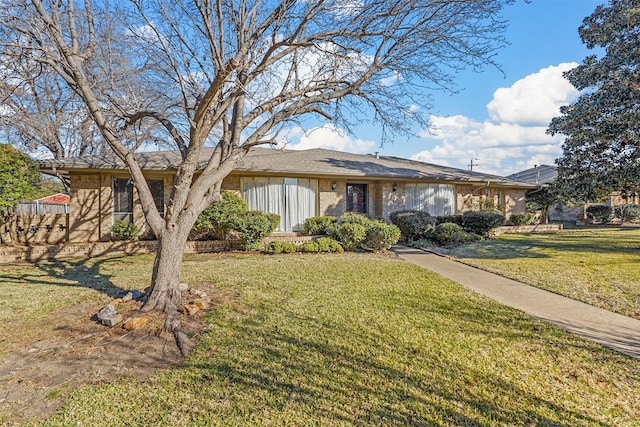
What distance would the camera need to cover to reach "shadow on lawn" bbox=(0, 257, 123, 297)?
6.75 m

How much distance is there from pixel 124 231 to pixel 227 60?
8.33 m

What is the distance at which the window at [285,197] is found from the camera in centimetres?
1298

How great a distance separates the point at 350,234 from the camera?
10859 millimetres

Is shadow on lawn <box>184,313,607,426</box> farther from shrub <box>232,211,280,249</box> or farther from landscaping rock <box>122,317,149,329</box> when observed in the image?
shrub <box>232,211,280,249</box>

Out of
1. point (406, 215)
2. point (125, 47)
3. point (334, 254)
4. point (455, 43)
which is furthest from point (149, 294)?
point (406, 215)

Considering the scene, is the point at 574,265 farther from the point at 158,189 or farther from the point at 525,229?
the point at 158,189

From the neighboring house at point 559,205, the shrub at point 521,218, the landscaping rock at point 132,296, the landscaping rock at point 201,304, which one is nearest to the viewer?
the landscaping rock at point 201,304

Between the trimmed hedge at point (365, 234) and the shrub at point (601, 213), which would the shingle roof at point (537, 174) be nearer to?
the shrub at point (601, 213)

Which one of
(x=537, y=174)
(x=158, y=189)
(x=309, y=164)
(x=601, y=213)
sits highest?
(x=537, y=174)

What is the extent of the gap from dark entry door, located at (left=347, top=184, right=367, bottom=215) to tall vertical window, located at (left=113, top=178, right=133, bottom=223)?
927 cm

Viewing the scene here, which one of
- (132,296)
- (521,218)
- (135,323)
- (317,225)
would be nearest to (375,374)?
(135,323)

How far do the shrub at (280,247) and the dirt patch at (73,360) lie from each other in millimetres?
6086

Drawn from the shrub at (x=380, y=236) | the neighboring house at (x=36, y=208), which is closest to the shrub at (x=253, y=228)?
the shrub at (x=380, y=236)

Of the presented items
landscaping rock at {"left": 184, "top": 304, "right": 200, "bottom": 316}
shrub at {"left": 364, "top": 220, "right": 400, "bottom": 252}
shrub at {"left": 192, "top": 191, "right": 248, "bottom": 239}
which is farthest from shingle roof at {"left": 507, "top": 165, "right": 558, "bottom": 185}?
landscaping rock at {"left": 184, "top": 304, "right": 200, "bottom": 316}
